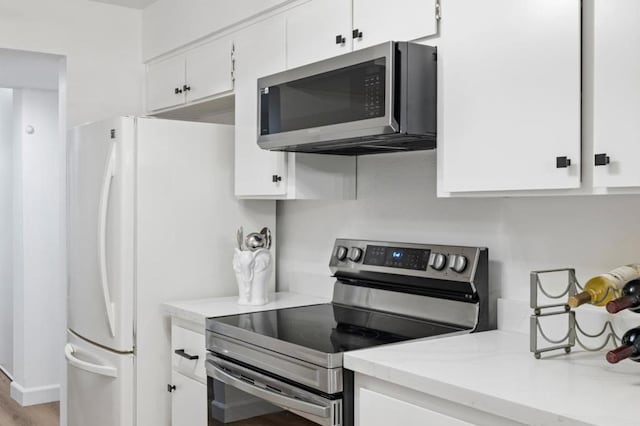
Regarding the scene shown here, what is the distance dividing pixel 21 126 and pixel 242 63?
2.67 meters

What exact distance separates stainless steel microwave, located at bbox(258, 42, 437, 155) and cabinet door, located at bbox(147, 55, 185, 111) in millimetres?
1038

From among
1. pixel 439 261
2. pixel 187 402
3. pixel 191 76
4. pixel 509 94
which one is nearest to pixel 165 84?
pixel 191 76

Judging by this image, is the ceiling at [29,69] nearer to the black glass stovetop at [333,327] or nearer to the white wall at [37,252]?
the white wall at [37,252]

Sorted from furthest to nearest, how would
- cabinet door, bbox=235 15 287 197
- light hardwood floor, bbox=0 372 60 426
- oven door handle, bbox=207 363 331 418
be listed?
light hardwood floor, bbox=0 372 60 426
cabinet door, bbox=235 15 287 197
oven door handle, bbox=207 363 331 418

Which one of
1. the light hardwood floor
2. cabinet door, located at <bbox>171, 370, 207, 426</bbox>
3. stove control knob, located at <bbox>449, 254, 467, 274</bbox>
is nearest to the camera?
stove control knob, located at <bbox>449, 254, 467, 274</bbox>

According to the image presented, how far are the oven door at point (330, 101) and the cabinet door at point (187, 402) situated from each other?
0.97 meters

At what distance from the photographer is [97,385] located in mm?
2971

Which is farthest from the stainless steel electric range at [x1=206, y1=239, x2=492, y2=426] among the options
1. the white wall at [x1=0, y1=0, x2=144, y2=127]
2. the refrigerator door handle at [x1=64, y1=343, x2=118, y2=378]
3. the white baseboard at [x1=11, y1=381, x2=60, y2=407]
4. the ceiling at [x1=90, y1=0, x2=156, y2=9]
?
the white baseboard at [x1=11, y1=381, x2=60, y2=407]

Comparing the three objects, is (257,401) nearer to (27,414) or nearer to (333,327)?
(333,327)

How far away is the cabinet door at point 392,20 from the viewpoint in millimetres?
2057

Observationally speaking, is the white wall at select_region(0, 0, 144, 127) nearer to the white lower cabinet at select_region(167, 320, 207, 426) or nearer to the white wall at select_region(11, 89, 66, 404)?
the white wall at select_region(11, 89, 66, 404)

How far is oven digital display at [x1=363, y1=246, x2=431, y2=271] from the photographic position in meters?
2.31

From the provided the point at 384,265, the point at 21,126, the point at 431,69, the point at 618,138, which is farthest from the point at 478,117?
the point at 21,126

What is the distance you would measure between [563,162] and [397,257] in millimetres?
875
